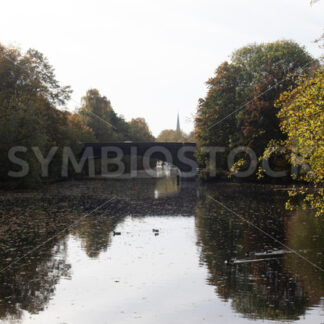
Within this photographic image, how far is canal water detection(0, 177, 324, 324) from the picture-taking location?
12234 millimetres

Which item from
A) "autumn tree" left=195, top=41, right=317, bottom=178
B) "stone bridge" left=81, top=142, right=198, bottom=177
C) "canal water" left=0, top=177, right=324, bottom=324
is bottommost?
"canal water" left=0, top=177, right=324, bottom=324

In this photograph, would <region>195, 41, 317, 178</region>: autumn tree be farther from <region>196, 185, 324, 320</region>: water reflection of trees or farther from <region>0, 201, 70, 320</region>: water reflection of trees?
<region>0, 201, 70, 320</region>: water reflection of trees

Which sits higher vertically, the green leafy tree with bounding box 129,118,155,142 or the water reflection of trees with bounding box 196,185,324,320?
the green leafy tree with bounding box 129,118,155,142

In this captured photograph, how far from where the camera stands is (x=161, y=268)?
16.8 m

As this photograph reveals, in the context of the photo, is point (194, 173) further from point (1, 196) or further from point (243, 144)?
point (1, 196)

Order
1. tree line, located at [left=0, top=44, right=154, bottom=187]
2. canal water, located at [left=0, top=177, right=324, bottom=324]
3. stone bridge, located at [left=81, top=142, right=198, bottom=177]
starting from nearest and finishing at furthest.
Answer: canal water, located at [left=0, top=177, right=324, bottom=324] < tree line, located at [left=0, top=44, right=154, bottom=187] < stone bridge, located at [left=81, top=142, right=198, bottom=177]

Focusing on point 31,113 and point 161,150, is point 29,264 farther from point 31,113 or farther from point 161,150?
point 161,150

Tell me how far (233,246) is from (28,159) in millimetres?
33787

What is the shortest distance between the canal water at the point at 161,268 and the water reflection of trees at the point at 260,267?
0.03m

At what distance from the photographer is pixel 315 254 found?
61.8 feet

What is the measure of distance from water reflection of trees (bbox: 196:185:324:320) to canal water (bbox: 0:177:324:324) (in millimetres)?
32

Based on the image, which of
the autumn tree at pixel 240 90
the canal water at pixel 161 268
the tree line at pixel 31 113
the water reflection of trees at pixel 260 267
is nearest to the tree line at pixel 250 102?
the autumn tree at pixel 240 90

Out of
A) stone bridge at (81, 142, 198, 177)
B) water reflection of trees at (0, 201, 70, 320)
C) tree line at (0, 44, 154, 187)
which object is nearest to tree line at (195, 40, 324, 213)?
stone bridge at (81, 142, 198, 177)

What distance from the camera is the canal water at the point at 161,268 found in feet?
40.1
